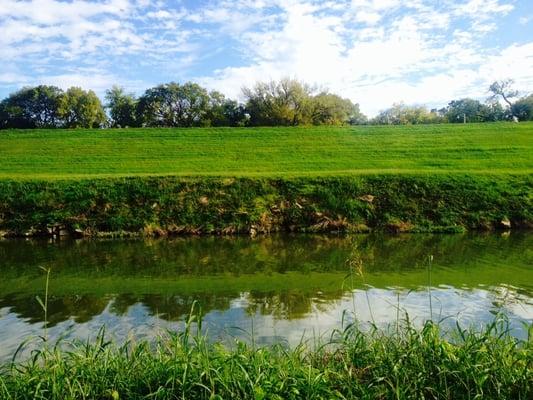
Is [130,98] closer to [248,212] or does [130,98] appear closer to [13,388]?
[248,212]

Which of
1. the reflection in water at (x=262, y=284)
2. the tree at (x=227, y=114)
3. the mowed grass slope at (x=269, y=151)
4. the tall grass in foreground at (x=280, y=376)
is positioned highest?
the tree at (x=227, y=114)

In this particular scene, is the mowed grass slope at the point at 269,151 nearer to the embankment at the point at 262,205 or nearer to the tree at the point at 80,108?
the embankment at the point at 262,205

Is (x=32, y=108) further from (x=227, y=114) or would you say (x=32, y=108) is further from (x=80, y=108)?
(x=227, y=114)

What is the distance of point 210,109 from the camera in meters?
74.2

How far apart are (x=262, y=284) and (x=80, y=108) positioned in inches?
2877

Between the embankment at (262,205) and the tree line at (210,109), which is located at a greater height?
the tree line at (210,109)

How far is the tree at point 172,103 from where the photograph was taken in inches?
3041

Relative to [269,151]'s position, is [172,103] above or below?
above

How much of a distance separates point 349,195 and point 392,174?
2.73 m

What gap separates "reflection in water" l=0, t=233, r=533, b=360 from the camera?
360 inches

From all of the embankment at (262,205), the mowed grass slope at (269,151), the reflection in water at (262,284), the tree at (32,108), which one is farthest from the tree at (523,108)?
the tree at (32,108)

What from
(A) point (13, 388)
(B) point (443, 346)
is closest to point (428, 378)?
(B) point (443, 346)

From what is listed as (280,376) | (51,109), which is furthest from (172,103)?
(280,376)

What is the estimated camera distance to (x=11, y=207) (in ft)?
67.6
